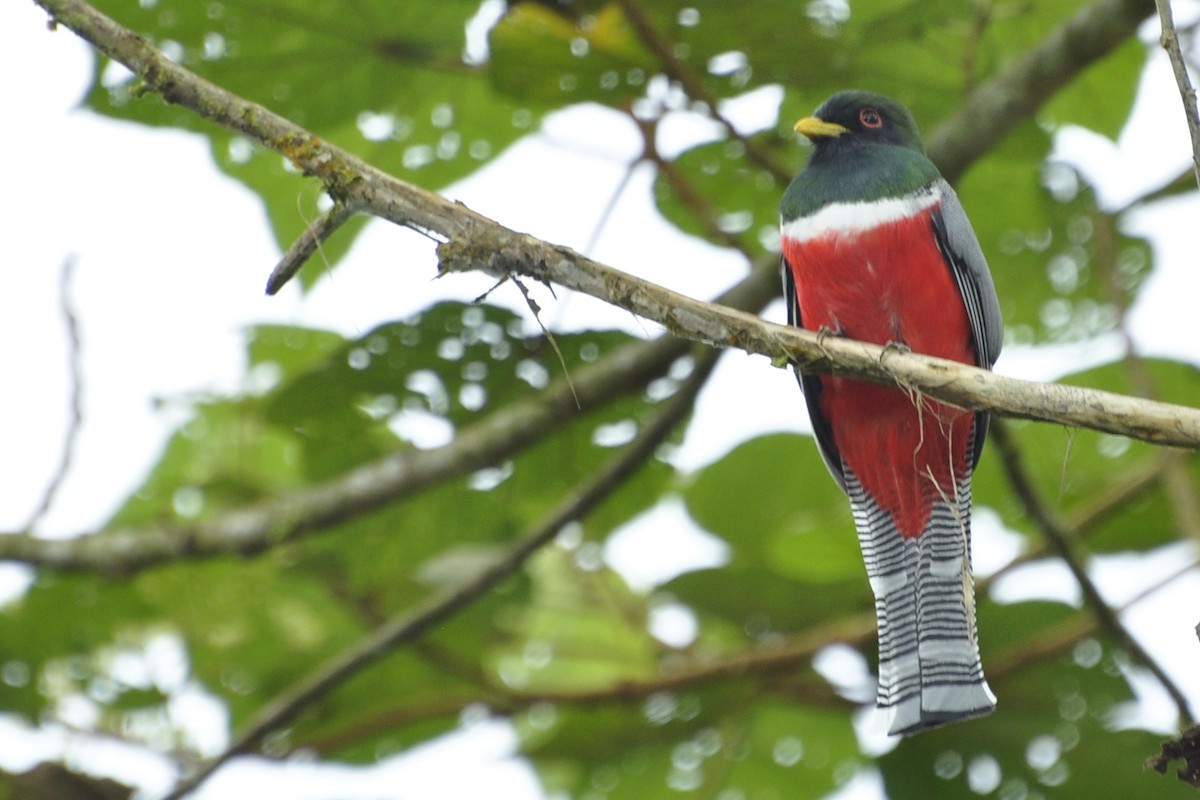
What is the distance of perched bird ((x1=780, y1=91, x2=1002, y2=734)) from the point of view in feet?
12.7

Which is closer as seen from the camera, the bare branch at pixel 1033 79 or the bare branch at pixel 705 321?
the bare branch at pixel 705 321

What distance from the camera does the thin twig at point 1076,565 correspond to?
13.4ft

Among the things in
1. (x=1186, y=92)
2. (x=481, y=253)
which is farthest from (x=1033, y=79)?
(x=481, y=253)

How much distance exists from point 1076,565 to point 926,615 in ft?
2.54

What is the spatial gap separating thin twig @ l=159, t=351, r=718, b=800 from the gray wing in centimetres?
92

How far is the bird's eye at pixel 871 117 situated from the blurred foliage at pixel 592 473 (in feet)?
0.70

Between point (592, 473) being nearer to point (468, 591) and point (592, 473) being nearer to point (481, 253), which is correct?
point (468, 591)

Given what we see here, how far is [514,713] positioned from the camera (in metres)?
5.11

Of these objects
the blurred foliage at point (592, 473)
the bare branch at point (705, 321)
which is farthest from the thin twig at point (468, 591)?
the bare branch at point (705, 321)

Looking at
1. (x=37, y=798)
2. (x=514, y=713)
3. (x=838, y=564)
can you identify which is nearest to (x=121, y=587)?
(x=37, y=798)

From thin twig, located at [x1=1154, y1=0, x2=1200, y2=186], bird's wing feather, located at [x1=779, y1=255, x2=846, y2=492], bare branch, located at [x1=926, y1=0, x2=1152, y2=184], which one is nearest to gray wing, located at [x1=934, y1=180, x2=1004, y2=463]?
bare branch, located at [x1=926, y1=0, x2=1152, y2=184]

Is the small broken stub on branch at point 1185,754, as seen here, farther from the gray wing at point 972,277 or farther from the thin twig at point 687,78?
the thin twig at point 687,78

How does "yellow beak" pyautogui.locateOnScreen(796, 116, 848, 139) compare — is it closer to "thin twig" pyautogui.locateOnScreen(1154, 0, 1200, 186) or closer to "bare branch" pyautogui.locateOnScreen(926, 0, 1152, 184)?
"bare branch" pyautogui.locateOnScreen(926, 0, 1152, 184)

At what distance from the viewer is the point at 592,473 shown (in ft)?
16.9
